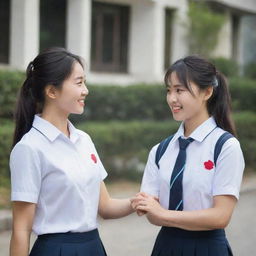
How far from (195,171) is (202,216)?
20 centimetres

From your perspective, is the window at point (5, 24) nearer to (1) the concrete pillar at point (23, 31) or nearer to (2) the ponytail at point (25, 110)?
(1) the concrete pillar at point (23, 31)

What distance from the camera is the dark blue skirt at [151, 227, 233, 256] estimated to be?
2.44 meters

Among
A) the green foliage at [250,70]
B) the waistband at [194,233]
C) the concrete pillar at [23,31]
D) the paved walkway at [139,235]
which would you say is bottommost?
the paved walkway at [139,235]

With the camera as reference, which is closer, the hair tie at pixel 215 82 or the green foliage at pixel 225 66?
the hair tie at pixel 215 82

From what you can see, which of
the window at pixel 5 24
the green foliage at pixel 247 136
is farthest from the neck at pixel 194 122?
the window at pixel 5 24

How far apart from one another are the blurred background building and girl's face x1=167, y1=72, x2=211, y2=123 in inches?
396

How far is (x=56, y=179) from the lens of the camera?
232 centimetres

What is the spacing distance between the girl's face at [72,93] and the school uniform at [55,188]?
107 mm

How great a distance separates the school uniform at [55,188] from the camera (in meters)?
2.28

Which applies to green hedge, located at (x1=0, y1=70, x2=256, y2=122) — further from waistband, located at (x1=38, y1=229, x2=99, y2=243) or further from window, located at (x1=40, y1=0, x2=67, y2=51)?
waistband, located at (x1=38, y1=229, x2=99, y2=243)

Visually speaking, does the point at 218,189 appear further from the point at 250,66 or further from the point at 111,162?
the point at 250,66

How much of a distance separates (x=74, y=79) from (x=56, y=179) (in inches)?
17.3

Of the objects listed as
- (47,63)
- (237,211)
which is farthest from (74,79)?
(237,211)

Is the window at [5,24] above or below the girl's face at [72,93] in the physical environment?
above
